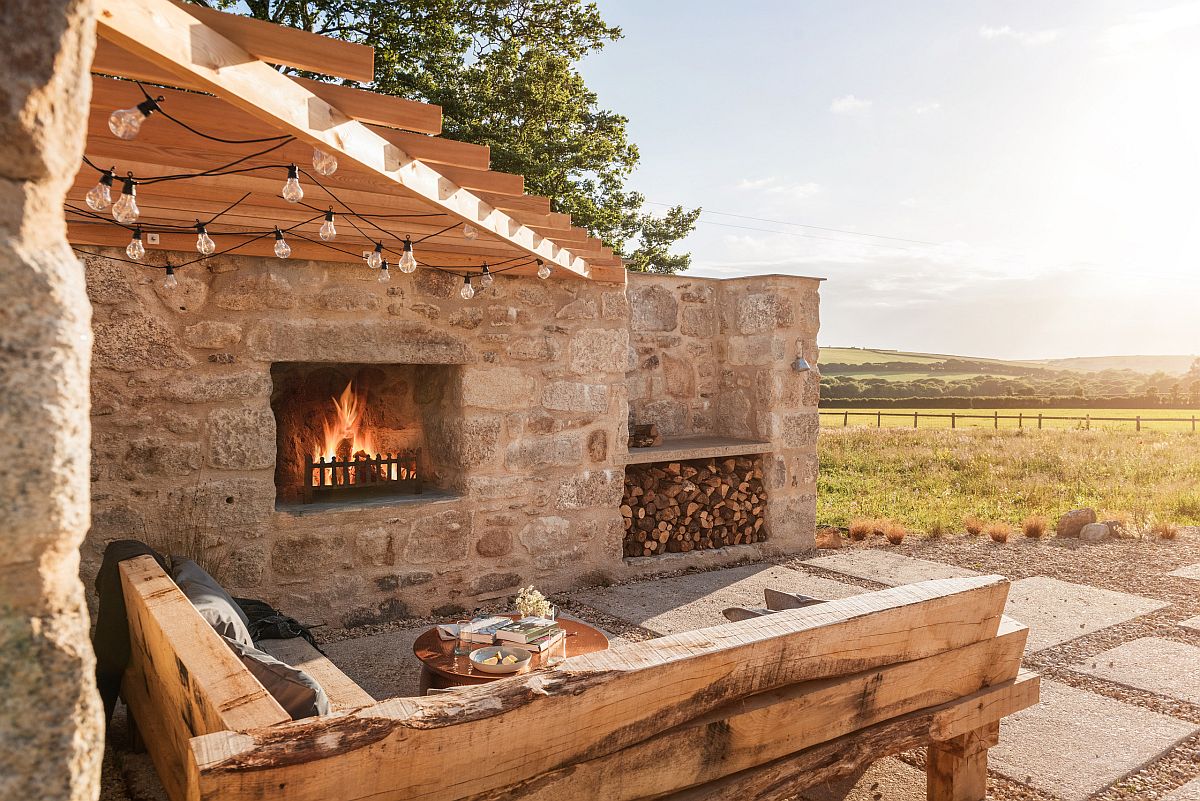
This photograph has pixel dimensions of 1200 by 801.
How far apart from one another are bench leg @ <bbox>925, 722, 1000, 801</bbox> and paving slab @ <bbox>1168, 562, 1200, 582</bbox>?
4396 millimetres

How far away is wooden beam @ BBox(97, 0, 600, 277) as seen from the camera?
1521 mm

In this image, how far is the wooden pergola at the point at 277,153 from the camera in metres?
1.77

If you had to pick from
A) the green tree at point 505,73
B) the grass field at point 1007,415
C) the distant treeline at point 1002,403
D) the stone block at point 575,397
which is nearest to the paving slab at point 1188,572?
the stone block at point 575,397

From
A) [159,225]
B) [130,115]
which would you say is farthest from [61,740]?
[159,225]

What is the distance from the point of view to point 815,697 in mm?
2174

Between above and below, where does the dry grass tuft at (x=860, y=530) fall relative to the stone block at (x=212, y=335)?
below

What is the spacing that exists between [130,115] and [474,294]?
3053mm

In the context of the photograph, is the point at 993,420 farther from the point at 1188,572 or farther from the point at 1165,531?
the point at 1188,572

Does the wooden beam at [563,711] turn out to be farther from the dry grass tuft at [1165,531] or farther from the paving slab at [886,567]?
the dry grass tuft at [1165,531]

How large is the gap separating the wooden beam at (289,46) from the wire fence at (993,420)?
22.2 meters

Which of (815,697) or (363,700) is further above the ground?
(815,697)

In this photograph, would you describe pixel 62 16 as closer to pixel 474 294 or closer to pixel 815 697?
pixel 815 697

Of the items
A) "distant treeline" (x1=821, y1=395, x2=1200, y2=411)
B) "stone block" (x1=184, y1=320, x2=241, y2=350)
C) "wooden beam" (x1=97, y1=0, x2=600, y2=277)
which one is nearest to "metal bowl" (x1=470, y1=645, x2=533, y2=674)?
"wooden beam" (x1=97, y1=0, x2=600, y2=277)

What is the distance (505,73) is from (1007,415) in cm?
1890
